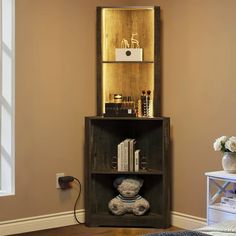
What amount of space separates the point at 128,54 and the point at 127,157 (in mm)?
880

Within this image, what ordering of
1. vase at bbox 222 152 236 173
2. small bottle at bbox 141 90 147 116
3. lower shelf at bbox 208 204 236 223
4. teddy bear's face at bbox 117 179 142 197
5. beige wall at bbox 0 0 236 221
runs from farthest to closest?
small bottle at bbox 141 90 147 116 → teddy bear's face at bbox 117 179 142 197 → beige wall at bbox 0 0 236 221 → vase at bbox 222 152 236 173 → lower shelf at bbox 208 204 236 223

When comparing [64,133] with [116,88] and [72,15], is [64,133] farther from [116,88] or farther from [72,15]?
[72,15]

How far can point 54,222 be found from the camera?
163 inches

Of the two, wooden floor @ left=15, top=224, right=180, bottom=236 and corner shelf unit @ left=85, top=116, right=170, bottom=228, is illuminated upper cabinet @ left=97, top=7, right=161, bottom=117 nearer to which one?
corner shelf unit @ left=85, top=116, right=170, bottom=228

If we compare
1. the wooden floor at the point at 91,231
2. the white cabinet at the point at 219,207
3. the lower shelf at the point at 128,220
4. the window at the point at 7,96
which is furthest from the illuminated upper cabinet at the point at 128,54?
the white cabinet at the point at 219,207

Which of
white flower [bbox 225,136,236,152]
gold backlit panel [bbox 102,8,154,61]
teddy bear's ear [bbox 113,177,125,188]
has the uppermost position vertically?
gold backlit panel [bbox 102,8,154,61]

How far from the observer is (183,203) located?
417cm

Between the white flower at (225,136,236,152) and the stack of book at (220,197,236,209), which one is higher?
the white flower at (225,136,236,152)

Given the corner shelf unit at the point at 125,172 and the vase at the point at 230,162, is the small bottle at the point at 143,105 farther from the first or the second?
the vase at the point at 230,162

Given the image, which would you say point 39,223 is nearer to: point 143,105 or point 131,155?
point 131,155

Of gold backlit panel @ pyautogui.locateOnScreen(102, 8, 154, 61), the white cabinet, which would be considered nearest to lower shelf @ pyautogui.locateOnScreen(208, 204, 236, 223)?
the white cabinet

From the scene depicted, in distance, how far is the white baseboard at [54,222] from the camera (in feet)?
12.8

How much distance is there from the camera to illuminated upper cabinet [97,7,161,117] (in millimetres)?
4199

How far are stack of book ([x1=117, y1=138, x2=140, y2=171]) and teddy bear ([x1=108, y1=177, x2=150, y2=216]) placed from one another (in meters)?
0.11
